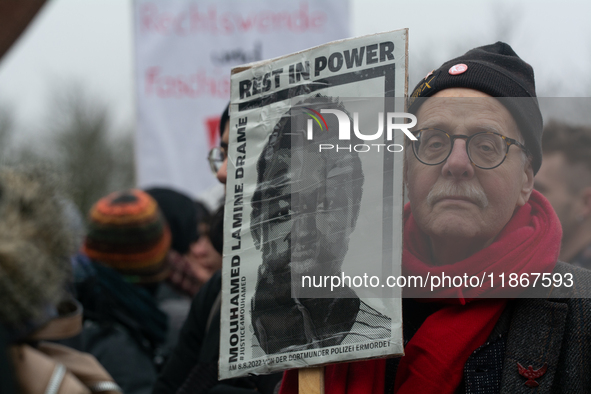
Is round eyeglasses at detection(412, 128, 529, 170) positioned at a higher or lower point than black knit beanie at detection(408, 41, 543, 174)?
lower

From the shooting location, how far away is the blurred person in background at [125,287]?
2.60 m

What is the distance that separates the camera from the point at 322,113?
154 cm

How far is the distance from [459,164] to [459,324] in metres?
0.41

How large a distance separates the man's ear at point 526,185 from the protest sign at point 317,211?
38 cm

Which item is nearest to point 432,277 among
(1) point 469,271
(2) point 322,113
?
(1) point 469,271

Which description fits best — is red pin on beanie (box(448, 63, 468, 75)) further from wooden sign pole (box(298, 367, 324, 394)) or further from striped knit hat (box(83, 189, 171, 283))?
striped knit hat (box(83, 189, 171, 283))

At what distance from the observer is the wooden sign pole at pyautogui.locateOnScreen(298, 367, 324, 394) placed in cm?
147

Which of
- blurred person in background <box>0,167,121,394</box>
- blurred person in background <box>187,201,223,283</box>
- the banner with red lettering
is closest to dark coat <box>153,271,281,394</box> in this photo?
blurred person in background <box>0,167,121,394</box>

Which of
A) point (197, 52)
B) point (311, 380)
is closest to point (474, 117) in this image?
point (311, 380)

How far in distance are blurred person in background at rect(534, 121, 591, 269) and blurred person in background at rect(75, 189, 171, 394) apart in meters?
1.82

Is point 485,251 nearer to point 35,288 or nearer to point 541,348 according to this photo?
point 541,348

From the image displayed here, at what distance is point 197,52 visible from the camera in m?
4.82

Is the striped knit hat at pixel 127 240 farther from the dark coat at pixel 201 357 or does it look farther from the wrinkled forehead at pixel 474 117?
the wrinkled forehead at pixel 474 117

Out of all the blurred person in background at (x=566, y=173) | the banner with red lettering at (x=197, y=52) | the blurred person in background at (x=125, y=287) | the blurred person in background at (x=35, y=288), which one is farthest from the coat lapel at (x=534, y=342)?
the banner with red lettering at (x=197, y=52)
